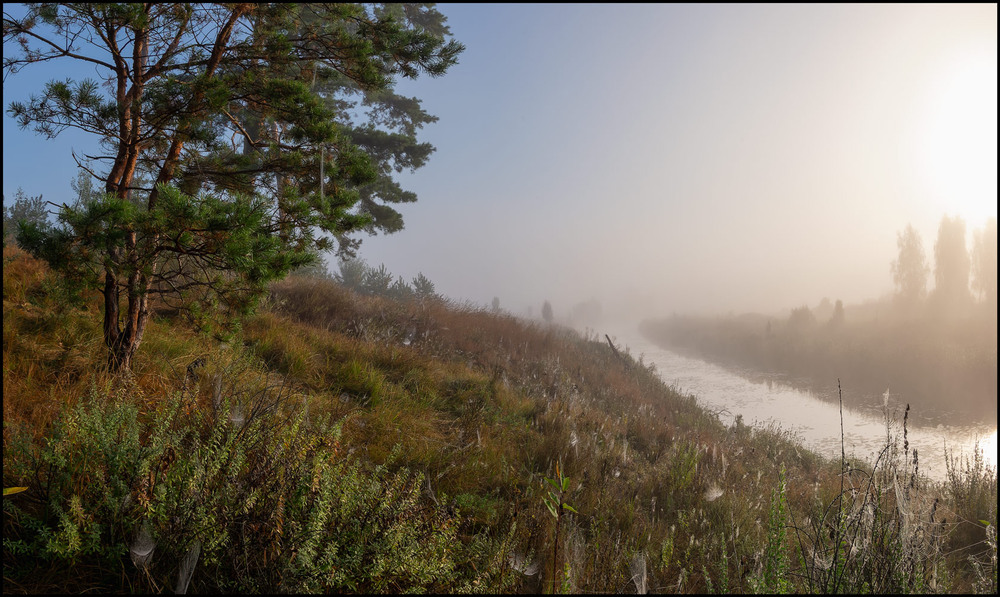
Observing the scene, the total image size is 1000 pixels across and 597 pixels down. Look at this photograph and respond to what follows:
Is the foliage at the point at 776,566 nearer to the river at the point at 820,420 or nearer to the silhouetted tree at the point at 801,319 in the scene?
the river at the point at 820,420

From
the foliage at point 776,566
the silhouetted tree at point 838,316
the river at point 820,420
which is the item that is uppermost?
the silhouetted tree at point 838,316

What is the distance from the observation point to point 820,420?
33.7 feet

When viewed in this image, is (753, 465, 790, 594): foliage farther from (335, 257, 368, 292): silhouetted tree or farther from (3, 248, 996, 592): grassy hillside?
(335, 257, 368, 292): silhouetted tree

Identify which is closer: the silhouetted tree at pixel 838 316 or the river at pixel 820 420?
the river at pixel 820 420

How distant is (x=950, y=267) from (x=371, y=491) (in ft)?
130

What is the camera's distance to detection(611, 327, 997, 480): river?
7394mm

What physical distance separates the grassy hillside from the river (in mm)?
2342

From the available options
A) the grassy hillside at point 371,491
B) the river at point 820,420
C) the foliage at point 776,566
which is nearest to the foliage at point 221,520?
the grassy hillside at point 371,491

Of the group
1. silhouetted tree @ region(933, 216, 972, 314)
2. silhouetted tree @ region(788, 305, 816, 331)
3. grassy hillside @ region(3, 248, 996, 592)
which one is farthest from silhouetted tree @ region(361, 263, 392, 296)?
silhouetted tree @ region(933, 216, 972, 314)

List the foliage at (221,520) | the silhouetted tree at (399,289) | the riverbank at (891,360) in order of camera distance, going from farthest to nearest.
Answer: the silhouetted tree at (399,289), the riverbank at (891,360), the foliage at (221,520)

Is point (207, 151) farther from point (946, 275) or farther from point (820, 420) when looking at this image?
point (946, 275)

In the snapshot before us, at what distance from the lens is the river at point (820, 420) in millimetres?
7394

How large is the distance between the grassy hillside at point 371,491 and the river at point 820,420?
2.34 metres

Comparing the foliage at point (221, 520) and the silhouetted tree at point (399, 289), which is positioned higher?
the silhouetted tree at point (399, 289)
